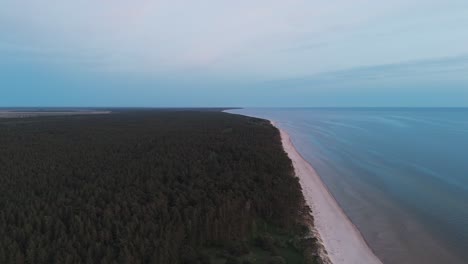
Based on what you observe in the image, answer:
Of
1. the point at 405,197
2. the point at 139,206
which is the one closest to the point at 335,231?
the point at 405,197

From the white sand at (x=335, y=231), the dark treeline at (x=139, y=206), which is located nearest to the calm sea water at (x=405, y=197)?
the white sand at (x=335, y=231)

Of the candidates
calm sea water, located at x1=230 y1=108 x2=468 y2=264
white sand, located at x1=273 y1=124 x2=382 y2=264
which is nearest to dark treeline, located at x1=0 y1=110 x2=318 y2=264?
white sand, located at x1=273 y1=124 x2=382 y2=264

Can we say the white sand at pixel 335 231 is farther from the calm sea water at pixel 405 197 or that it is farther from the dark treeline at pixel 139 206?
the dark treeline at pixel 139 206

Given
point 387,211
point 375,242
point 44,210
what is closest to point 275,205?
point 375,242

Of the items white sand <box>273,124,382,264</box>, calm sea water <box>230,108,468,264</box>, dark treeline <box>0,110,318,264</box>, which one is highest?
dark treeline <box>0,110,318,264</box>

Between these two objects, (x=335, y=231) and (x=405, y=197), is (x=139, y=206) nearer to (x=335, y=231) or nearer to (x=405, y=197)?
(x=335, y=231)

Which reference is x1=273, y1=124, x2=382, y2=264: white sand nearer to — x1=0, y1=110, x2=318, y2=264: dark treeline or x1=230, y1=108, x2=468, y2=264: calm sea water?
x1=230, y1=108, x2=468, y2=264: calm sea water
